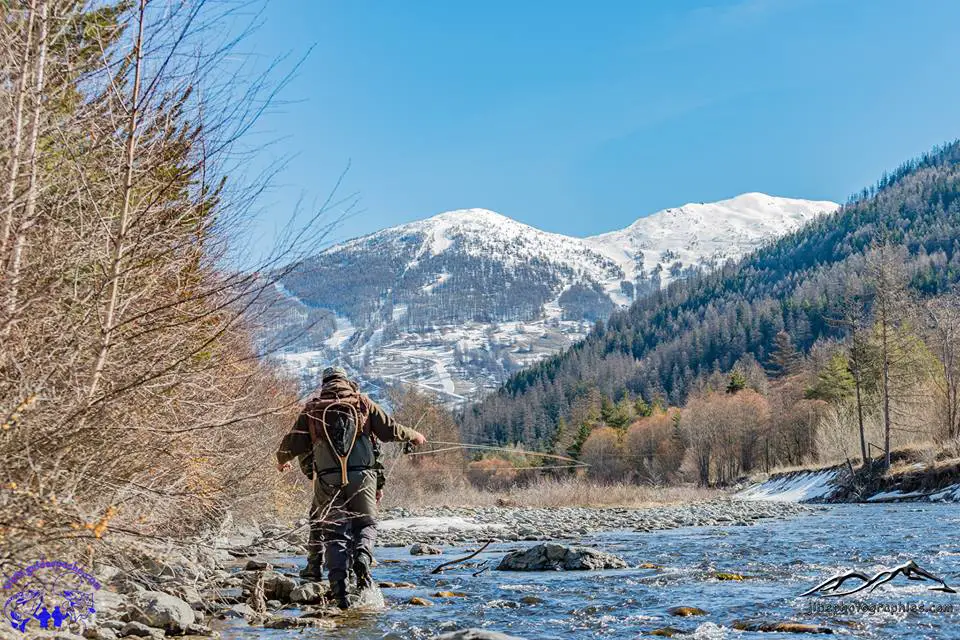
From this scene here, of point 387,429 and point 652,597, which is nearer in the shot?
point 387,429

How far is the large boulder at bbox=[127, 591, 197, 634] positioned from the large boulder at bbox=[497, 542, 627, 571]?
5.56 meters

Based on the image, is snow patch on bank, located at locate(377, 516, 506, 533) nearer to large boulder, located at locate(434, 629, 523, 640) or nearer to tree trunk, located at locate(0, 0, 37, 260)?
large boulder, located at locate(434, 629, 523, 640)

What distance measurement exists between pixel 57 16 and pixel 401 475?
38.3 meters

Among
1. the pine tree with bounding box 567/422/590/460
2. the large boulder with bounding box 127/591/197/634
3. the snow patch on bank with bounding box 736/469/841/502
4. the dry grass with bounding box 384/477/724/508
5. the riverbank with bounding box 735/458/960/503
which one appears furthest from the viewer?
the pine tree with bounding box 567/422/590/460

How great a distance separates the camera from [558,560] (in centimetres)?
1080

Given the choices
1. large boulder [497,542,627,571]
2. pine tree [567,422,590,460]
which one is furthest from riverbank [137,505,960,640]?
pine tree [567,422,590,460]

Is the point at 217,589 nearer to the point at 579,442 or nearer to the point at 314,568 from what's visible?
the point at 314,568

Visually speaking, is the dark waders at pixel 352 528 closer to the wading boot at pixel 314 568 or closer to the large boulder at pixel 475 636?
the wading boot at pixel 314 568

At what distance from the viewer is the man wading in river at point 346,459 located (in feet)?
23.1

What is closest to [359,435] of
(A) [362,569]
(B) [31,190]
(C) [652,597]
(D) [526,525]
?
(A) [362,569]

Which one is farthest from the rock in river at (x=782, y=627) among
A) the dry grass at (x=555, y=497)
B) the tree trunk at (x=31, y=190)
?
the dry grass at (x=555, y=497)

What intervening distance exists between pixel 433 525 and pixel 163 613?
1696 centimetres

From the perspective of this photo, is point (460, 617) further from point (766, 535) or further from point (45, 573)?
point (766, 535)

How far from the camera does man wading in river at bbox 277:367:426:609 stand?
7.04 m
